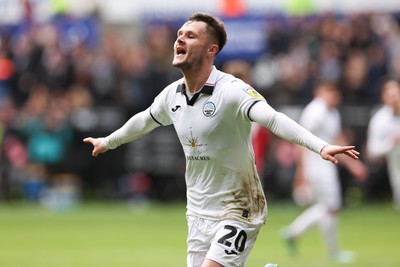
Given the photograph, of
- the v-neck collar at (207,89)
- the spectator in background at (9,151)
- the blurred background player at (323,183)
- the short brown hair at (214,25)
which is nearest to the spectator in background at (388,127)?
the blurred background player at (323,183)

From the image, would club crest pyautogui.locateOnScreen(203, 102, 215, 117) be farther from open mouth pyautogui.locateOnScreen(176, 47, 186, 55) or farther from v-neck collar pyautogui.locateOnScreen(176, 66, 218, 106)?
open mouth pyautogui.locateOnScreen(176, 47, 186, 55)

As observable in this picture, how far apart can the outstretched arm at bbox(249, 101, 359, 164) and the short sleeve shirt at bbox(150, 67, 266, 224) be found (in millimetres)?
245

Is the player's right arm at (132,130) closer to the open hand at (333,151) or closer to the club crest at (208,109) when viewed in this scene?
the club crest at (208,109)

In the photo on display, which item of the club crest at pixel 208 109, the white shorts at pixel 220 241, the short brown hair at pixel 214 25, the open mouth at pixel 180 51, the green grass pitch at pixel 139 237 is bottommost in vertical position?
the green grass pitch at pixel 139 237

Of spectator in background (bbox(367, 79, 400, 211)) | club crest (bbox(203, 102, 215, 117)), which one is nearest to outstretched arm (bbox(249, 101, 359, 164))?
club crest (bbox(203, 102, 215, 117))

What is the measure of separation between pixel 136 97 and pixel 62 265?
12.4 metres

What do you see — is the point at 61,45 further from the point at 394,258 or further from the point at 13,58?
the point at 394,258

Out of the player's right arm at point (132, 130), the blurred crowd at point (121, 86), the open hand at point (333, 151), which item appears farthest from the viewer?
the blurred crowd at point (121, 86)

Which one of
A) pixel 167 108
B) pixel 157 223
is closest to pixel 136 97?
pixel 157 223

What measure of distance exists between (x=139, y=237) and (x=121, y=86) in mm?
8887

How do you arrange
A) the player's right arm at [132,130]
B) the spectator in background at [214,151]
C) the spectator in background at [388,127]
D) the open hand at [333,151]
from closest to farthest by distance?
1. the open hand at [333,151]
2. the spectator in background at [214,151]
3. the player's right arm at [132,130]
4. the spectator in background at [388,127]

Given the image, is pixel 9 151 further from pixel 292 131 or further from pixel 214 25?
pixel 292 131

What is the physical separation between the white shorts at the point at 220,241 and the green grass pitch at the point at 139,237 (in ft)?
19.4

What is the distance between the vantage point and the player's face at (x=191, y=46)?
9.07 m
